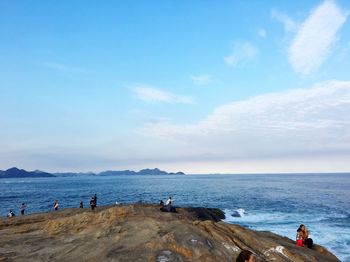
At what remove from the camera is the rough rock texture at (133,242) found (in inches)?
640

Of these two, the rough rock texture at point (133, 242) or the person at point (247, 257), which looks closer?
the person at point (247, 257)

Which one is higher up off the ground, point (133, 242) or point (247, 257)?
point (247, 257)

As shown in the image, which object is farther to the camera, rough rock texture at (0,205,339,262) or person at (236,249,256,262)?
rough rock texture at (0,205,339,262)

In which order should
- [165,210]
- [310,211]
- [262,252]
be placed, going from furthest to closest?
[310,211] < [165,210] < [262,252]

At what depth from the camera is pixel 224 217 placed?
6756 cm

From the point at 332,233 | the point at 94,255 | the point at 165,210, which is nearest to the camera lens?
the point at 94,255

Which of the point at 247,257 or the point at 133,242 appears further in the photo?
the point at 133,242

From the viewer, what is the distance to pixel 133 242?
1744 cm

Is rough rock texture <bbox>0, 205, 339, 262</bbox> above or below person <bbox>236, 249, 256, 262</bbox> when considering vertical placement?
below

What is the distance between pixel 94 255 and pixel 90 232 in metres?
4.21

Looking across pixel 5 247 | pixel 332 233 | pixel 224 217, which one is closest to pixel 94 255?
pixel 5 247

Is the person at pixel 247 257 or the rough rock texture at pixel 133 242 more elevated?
the person at pixel 247 257

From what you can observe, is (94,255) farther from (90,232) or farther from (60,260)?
(90,232)

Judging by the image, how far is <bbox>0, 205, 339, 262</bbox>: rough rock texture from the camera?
16250 mm
